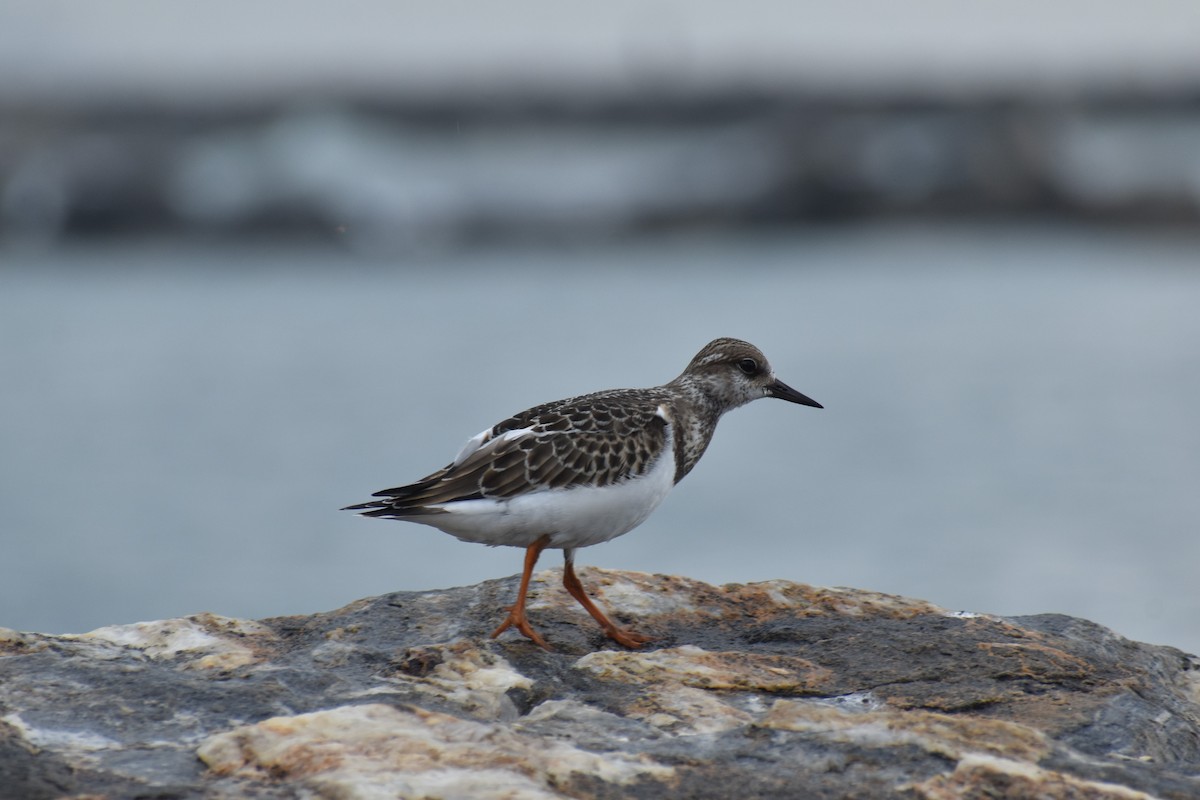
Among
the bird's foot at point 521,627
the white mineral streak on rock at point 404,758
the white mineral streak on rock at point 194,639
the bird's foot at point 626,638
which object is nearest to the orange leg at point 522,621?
the bird's foot at point 521,627

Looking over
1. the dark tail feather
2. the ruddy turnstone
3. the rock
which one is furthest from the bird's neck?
the dark tail feather

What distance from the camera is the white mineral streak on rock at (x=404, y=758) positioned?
199 inches

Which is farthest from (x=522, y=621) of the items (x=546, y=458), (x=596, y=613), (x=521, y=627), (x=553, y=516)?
(x=546, y=458)

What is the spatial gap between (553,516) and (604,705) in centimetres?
163

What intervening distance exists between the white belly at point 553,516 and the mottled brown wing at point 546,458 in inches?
2.4

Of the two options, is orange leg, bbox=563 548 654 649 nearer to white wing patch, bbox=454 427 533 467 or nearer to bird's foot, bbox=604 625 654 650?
bird's foot, bbox=604 625 654 650

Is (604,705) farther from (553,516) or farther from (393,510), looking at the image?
(393,510)

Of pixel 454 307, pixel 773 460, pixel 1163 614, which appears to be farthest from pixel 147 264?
pixel 1163 614

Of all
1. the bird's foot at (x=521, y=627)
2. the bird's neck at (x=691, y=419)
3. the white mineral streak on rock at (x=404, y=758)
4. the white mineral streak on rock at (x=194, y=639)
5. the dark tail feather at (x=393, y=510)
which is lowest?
the white mineral streak on rock at (x=404, y=758)

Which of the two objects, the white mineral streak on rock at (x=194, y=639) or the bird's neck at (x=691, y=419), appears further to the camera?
the bird's neck at (x=691, y=419)

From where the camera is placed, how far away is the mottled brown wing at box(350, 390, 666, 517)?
7.76m

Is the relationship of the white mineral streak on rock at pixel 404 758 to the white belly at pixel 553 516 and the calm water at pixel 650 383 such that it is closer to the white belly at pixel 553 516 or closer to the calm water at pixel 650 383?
the white belly at pixel 553 516

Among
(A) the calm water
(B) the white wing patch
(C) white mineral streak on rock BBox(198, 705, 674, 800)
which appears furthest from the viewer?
(A) the calm water

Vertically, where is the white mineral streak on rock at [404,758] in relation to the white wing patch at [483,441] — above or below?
below
